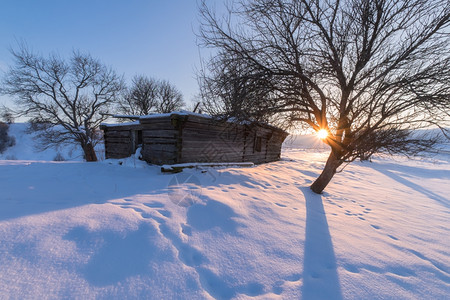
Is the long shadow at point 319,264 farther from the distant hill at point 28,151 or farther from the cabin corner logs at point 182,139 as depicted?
the distant hill at point 28,151

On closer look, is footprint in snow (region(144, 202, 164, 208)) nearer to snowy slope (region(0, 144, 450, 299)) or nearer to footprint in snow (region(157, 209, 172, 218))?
snowy slope (region(0, 144, 450, 299))

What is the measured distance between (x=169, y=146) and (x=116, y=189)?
9.69 feet

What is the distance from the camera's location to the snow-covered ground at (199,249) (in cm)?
152

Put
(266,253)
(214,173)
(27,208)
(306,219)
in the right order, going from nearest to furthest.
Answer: (266,253), (27,208), (306,219), (214,173)

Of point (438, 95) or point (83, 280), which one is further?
point (438, 95)

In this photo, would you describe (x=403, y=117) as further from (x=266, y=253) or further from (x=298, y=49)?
(x=266, y=253)

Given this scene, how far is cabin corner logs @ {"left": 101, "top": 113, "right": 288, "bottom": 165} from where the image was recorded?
21.5 ft

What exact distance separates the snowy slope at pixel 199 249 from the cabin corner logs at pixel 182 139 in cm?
316

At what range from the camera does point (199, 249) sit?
6.85 ft

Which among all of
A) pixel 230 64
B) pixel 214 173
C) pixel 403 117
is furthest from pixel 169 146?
pixel 403 117

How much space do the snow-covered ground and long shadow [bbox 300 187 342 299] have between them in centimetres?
1

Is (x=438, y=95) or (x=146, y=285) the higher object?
(x=438, y=95)

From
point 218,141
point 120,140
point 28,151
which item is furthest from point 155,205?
point 28,151

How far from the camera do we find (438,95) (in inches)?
145
